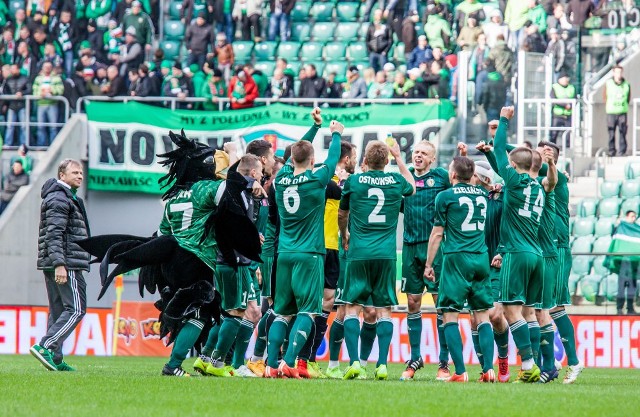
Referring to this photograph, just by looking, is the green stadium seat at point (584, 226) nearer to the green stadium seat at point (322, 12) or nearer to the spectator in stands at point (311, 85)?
the spectator in stands at point (311, 85)

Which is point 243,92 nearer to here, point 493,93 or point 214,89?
point 214,89

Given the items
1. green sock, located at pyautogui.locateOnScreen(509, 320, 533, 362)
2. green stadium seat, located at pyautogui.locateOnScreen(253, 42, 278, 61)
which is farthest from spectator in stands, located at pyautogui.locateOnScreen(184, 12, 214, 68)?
green sock, located at pyautogui.locateOnScreen(509, 320, 533, 362)

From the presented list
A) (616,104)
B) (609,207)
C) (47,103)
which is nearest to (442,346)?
(609,207)

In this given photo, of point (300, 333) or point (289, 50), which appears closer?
point (300, 333)

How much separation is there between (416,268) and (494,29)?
12774mm

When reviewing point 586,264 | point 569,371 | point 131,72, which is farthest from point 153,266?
point 131,72

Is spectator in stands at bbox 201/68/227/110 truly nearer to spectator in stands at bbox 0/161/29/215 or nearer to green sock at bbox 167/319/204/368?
spectator in stands at bbox 0/161/29/215

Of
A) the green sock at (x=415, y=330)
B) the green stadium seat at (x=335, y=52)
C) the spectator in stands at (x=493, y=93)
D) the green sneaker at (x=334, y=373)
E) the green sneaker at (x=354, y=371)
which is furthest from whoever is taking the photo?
the green stadium seat at (x=335, y=52)

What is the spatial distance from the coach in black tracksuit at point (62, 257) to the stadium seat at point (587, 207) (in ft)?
38.3

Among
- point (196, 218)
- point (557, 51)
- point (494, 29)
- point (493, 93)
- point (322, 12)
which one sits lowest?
point (196, 218)

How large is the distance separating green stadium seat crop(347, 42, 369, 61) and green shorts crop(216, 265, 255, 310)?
1624 centimetres

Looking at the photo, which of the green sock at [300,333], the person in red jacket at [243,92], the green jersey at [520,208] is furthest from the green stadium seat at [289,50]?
the green sock at [300,333]

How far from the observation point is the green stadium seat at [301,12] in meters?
31.3

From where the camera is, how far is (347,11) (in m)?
31.1
